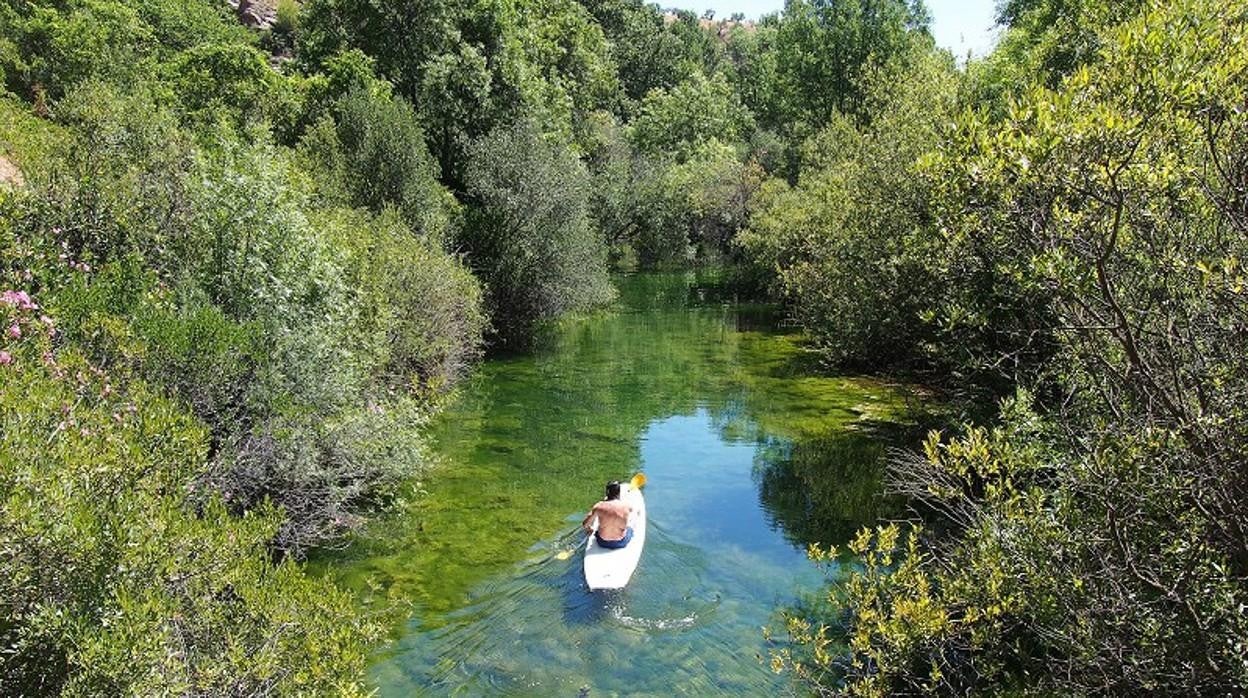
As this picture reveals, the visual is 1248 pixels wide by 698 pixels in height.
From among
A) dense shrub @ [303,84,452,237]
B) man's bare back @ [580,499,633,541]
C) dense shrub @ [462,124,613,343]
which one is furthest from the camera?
dense shrub @ [462,124,613,343]

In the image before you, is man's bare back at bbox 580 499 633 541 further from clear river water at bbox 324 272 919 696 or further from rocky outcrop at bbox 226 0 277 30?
rocky outcrop at bbox 226 0 277 30

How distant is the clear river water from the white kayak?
0.72ft

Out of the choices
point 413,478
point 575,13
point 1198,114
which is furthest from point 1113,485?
point 575,13

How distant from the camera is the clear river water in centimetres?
988

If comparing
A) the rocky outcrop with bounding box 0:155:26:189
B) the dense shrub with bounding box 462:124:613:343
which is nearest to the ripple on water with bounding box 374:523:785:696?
the rocky outcrop with bounding box 0:155:26:189

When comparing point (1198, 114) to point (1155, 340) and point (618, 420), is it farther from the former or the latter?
point (618, 420)

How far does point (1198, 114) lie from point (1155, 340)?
5.06 ft

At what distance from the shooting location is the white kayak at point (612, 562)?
37.4 ft

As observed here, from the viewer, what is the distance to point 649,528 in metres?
14.2

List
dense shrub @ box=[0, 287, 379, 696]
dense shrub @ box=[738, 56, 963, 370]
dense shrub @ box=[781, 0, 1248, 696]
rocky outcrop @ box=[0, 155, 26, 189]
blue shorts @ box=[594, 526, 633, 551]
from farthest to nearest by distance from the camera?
dense shrub @ box=[738, 56, 963, 370], rocky outcrop @ box=[0, 155, 26, 189], blue shorts @ box=[594, 526, 633, 551], dense shrub @ box=[0, 287, 379, 696], dense shrub @ box=[781, 0, 1248, 696]

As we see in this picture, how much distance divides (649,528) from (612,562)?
2514mm

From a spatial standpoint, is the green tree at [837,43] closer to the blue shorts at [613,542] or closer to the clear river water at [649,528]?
the clear river water at [649,528]

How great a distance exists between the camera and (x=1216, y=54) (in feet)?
16.0

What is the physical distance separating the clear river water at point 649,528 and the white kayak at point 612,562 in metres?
0.22
